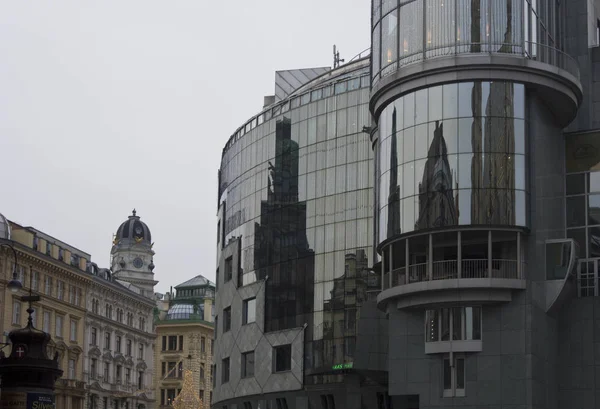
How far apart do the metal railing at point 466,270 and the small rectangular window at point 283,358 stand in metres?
26.0

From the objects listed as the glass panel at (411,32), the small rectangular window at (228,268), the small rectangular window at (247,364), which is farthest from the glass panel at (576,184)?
the small rectangular window at (228,268)

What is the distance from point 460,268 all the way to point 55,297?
3294 inches

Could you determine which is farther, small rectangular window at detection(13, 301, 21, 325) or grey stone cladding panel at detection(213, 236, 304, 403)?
small rectangular window at detection(13, 301, 21, 325)

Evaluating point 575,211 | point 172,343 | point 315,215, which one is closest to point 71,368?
point 172,343

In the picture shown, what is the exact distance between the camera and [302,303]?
79.9 meters

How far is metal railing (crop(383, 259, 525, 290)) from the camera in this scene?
53.7 m

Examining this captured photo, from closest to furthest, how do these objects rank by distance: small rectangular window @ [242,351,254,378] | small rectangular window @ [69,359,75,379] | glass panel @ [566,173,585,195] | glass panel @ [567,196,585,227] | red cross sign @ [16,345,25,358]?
red cross sign @ [16,345,25,358] < glass panel @ [567,196,585,227] < glass panel @ [566,173,585,195] < small rectangular window @ [242,351,254,378] < small rectangular window @ [69,359,75,379]

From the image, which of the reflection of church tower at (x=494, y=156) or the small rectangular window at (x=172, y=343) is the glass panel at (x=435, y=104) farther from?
the small rectangular window at (x=172, y=343)

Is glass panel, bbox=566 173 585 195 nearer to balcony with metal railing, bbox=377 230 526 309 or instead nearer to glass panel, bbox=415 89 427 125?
balcony with metal railing, bbox=377 230 526 309

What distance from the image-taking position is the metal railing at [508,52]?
55812mm

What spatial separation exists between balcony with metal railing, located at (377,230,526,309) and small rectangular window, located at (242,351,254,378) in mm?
29687

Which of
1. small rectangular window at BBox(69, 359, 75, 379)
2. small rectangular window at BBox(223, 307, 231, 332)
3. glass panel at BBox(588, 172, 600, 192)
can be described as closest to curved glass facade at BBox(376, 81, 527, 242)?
glass panel at BBox(588, 172, 600, 192)

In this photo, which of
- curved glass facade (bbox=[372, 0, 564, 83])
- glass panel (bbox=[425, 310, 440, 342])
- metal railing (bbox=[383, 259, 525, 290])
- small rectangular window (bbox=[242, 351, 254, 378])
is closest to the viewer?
metal railing (bbox=[383, 259, 525, 290])

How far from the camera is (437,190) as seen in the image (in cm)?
5541
